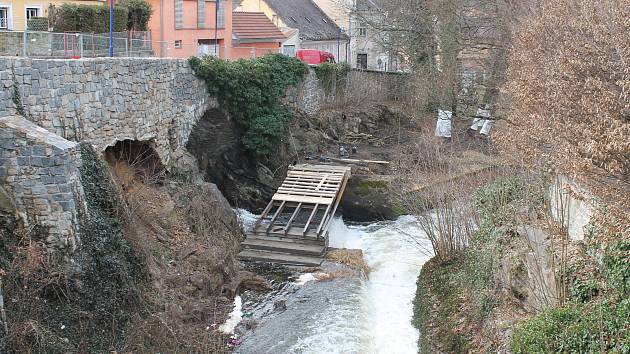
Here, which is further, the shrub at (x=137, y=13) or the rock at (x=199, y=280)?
the shrub at (x=137, y=13)

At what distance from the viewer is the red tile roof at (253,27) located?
111 ft

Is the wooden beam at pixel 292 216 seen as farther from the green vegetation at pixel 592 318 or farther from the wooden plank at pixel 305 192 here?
the green vegetation at pixel 592 318

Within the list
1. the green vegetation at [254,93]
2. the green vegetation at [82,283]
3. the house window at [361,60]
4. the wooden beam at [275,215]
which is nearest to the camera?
the green vegetation at [82,283]

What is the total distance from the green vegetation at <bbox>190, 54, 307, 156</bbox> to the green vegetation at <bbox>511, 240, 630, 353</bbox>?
43.2 ft

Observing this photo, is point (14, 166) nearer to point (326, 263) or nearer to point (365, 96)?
point (326, 263)

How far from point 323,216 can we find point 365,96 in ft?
48.6

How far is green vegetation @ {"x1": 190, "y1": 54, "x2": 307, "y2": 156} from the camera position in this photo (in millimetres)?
21098

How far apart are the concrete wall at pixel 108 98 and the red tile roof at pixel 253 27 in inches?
532

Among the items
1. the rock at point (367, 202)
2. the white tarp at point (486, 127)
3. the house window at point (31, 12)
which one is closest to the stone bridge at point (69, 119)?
the rock at point (367, 202)

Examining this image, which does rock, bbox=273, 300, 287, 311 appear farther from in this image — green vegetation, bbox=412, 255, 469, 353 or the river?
green vegetation, bbox=412, 255, 469, 353

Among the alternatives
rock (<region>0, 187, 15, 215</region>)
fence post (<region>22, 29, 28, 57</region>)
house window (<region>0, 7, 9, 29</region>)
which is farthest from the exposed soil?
house window (<region>0, 7, 9, 29</region>)

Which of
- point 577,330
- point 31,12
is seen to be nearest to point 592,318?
point 577,330

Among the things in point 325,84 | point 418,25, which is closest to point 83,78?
point 325,84

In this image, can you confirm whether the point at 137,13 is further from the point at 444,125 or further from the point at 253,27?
the point at 444,125
